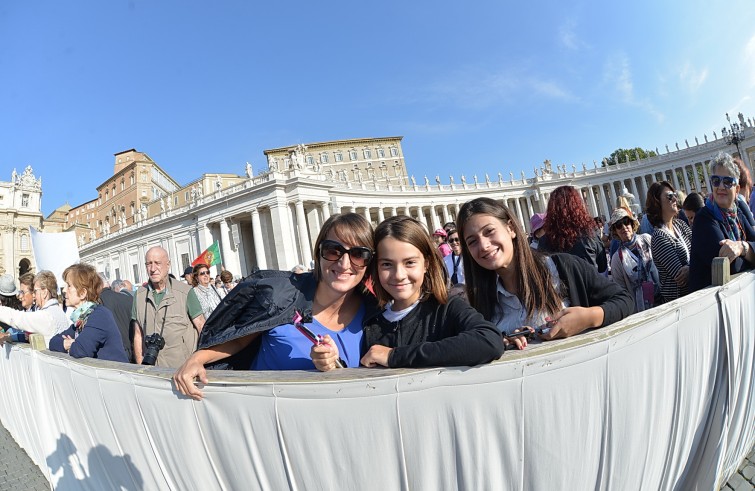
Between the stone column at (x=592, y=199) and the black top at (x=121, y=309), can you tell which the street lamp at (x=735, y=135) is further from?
the black top at (x=121, y=309)

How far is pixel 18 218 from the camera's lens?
51375 mm

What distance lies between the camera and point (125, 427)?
243 cm

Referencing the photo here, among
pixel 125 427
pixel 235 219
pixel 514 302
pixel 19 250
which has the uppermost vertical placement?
pixel 19 250

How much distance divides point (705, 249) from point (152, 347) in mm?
5313

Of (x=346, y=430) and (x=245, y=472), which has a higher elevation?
(x=346, y=430)

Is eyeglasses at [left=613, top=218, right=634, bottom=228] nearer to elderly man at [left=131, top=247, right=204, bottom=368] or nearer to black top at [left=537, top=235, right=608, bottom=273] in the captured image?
black top at [left=537, top=235, right=608, bottom=273]

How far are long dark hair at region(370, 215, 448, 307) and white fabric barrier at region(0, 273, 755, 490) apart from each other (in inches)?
24.5

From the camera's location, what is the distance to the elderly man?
15.7 feet

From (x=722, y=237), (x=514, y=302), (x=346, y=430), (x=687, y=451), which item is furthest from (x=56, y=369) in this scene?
(x=722, y=237)

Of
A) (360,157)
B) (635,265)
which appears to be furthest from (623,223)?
(360,157)

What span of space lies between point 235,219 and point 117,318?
3421 cm

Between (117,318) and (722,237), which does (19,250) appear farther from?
(722,237)

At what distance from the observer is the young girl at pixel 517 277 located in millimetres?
2180

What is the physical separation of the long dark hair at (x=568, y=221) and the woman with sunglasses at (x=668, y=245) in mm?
591
